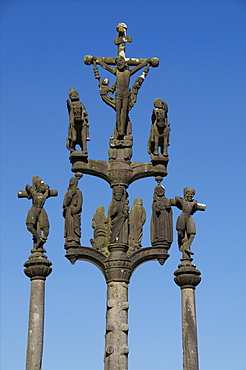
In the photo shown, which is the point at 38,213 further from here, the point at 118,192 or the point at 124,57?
the point at 124,57

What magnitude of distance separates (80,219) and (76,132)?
2342 millimetres

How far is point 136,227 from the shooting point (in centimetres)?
2502

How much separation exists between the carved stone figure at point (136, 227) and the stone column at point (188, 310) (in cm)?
125

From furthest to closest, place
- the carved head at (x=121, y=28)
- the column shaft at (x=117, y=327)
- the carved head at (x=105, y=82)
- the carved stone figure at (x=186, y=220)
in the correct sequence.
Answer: the carved head at (x=121, y=28) < the carved head at (x=105, y=82) < the carved stone figure at (x=186, y=220) < the column shaft at (x=117, y=327)

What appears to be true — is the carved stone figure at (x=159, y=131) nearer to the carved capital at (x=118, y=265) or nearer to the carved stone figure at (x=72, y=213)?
the carved stone figure at (x=72, y=213)

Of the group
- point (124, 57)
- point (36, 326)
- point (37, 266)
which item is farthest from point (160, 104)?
point (36, 326)

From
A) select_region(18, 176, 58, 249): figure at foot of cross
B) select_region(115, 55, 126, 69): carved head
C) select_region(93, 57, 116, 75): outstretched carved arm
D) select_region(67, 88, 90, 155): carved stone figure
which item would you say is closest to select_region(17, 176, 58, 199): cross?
select_region(18, 176, 58, 249): figure at foot of cross

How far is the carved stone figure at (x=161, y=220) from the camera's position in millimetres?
24859

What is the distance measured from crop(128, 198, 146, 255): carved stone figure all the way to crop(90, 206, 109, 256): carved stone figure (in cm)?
65

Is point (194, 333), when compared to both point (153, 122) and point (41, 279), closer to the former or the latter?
point (41, 279)

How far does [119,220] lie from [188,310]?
2.89 meters

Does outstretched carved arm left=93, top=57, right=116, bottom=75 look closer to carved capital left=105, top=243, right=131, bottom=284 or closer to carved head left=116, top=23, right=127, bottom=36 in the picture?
carved head left=116, top=23, right=127, bottom=36

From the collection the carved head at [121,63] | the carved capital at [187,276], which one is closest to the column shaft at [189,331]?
the carved capital at [187,276]

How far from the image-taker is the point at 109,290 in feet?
79.9
